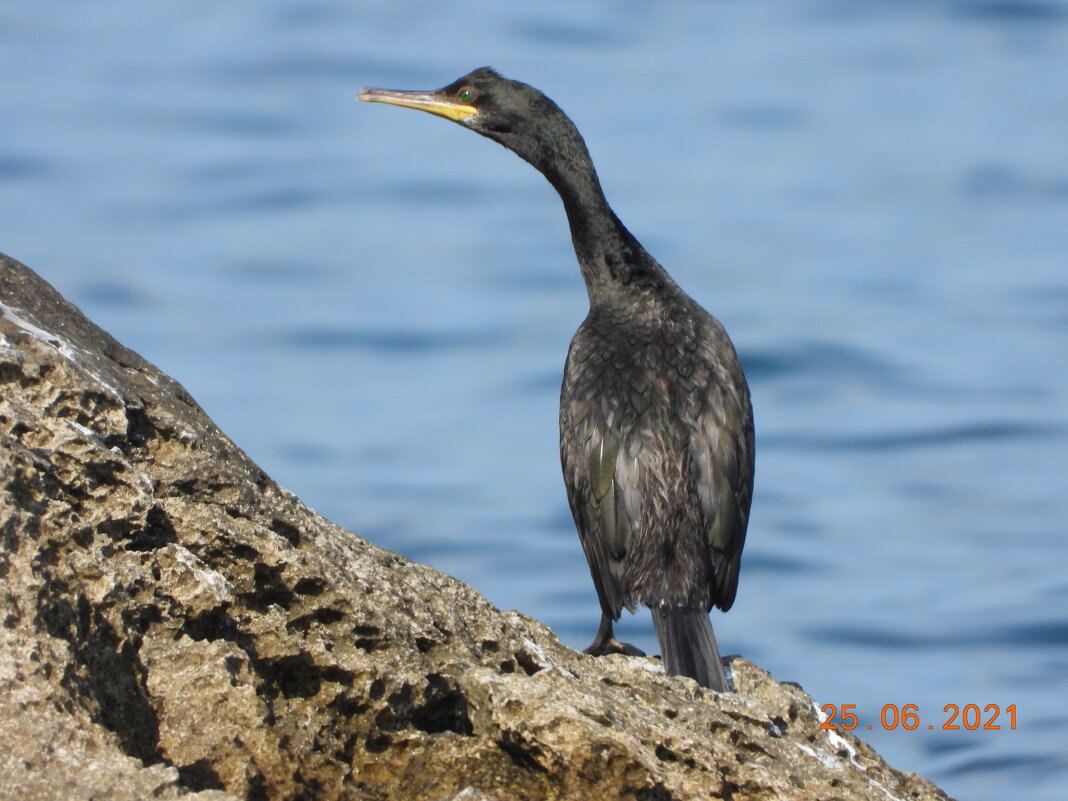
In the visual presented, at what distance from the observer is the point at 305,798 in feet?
9.34

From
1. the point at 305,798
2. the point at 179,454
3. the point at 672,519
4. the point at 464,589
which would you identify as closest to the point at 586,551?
the point at 672,519

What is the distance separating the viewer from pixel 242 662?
296cm

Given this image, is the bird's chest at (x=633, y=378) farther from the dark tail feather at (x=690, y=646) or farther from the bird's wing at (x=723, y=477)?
the dark tail feather at (x=690, y=646)

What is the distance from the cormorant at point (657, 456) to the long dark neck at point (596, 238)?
0.06ft

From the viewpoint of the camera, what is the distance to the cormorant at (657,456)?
548 centimetres

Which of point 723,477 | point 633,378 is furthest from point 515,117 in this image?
point 723,477

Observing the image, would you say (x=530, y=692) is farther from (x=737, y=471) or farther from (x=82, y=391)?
(x=737, y=471)

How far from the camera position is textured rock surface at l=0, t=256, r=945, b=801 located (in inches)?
107

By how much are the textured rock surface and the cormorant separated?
157 cm

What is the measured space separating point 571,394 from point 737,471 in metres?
0.76

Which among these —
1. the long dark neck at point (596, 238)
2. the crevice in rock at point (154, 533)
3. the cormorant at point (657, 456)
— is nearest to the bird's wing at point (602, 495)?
the cormorant at point (657, 456)

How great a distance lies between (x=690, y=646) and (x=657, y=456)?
0.97 m

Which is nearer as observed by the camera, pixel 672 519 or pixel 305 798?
pixel 305 798

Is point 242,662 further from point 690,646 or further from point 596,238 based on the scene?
point 596,238
